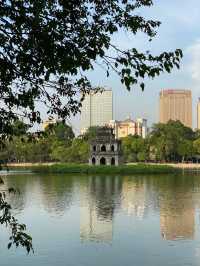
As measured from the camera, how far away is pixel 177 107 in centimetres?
18988

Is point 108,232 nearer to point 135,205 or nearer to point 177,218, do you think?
point 177,218

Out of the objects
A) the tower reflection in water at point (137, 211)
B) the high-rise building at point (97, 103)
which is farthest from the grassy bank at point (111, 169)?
the tower reflection in water at point (137, 211)

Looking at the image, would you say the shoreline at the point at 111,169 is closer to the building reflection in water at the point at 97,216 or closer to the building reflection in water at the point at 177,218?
the building reflection in water at the point at 97,216

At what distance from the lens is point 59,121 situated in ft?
20.5

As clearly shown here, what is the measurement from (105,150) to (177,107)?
121 m

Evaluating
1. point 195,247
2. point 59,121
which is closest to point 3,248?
point 195,247

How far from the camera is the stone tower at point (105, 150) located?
72.0 m

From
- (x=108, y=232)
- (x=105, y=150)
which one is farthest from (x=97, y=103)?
(x=105, y=150)

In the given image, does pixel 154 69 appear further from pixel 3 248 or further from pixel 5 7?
pixel 3 248

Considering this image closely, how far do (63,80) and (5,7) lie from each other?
1.13 metres

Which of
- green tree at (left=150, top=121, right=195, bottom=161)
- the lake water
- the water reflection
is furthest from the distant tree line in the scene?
the lake water

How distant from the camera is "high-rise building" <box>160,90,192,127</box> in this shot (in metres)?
190

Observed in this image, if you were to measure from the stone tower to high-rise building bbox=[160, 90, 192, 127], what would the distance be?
117711mm

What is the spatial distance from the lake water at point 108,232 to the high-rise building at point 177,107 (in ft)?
538
